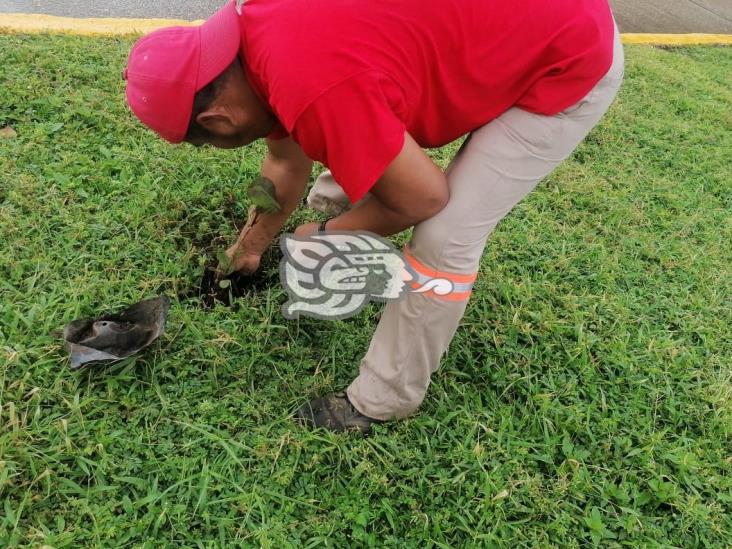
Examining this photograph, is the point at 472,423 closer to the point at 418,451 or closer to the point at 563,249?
the point at 418,451

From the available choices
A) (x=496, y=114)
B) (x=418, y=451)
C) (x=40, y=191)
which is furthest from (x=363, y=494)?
(x=40, y=191)

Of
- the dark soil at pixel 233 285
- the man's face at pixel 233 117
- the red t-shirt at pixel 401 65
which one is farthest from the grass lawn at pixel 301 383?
the red t-shirt at pixel 401 65

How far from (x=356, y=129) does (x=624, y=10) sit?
21.5ft

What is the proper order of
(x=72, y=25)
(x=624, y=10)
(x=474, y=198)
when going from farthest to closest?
(x=624, y=10)
(x=72, y=25)
(x=474, y=198)

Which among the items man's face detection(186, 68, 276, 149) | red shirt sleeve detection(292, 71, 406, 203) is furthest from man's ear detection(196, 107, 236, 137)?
red shirt sleeve detection(292, 71, 406, 203)

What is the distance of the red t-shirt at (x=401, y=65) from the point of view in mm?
1231

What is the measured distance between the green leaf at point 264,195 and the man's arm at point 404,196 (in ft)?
1.10

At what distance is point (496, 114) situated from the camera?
5.11ft

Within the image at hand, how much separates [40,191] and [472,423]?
6.12 ft

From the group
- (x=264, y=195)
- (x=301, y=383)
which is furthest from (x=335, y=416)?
(x=264, y=195)

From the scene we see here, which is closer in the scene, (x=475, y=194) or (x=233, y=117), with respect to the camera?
(x=233, y=117)

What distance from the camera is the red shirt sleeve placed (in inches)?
48.4
